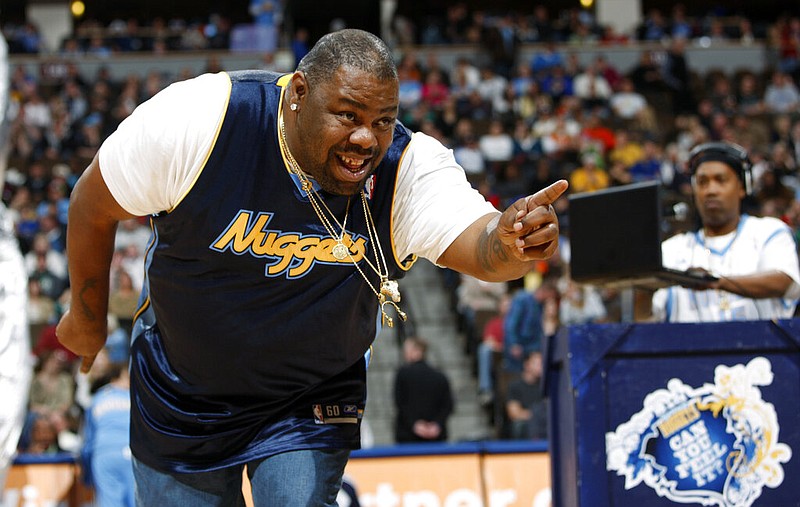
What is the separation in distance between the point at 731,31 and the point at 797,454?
19.9 m

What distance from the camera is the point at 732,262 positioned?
5.23m

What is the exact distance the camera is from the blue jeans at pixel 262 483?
2971 millimetres

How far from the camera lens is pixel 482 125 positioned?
1683 centimetres

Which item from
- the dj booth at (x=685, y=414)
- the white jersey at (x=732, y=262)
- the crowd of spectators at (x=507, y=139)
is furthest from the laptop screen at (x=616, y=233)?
the crowd of spectators at (x=507, y=139)

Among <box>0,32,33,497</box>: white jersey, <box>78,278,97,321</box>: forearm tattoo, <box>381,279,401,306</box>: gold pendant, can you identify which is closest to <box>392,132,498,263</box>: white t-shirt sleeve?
<box>381,279,401,306</box>: gold pendant

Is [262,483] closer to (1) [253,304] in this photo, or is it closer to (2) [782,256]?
(1) [253,304]

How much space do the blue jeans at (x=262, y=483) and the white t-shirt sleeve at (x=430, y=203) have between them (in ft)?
2.08

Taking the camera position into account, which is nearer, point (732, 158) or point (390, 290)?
point (390, 290)

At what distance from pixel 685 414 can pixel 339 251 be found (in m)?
1.98

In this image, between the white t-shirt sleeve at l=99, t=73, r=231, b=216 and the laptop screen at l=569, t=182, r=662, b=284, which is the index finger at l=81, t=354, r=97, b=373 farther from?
the laptop screen at l=569, t=182, r=662, b=284

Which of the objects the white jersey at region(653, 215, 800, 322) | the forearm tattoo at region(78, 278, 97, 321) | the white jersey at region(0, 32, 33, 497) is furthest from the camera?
the white jersey at region(653, 215, 800, 322)

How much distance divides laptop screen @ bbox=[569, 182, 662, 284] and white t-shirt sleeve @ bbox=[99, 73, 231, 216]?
219 cm

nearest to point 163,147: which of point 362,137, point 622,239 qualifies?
point 362,137

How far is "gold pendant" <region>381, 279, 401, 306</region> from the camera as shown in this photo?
2928 mm
